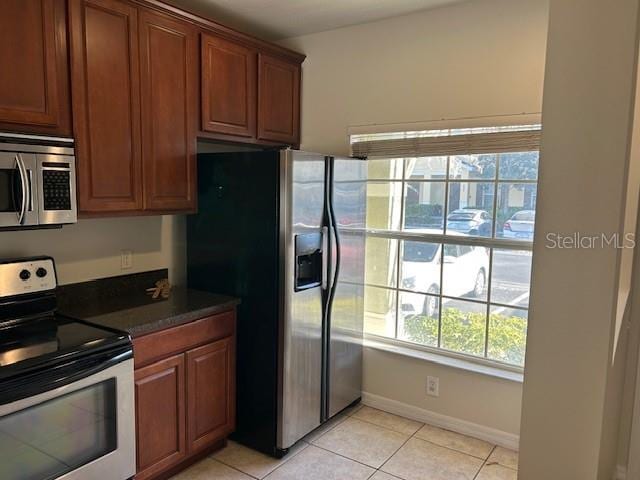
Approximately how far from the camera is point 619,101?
1487mm

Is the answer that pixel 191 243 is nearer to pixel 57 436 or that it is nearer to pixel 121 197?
pixel 121 197

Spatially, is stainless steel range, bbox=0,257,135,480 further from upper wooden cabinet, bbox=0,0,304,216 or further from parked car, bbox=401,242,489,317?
parked car, bbox=401,242,489,317

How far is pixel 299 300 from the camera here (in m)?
2.64

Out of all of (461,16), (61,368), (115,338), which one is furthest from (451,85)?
(61,368)

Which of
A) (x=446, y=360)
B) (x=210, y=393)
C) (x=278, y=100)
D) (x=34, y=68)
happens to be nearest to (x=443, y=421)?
(x=446, y=360)

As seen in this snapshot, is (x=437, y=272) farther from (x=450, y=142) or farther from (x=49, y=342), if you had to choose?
(x=49, y=342)

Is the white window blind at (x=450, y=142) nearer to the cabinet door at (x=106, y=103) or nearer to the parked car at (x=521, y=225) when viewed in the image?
the parked car at (x=521, y=225)

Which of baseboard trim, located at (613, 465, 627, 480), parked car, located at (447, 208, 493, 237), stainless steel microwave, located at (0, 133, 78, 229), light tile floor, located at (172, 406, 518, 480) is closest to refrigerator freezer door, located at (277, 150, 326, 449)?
light tile floor, located at (172, 406, 518, 480)

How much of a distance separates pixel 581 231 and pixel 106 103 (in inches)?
81.6

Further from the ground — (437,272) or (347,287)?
(437,272)

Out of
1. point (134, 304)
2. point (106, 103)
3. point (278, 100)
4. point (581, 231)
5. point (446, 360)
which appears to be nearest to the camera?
point (581, 231)

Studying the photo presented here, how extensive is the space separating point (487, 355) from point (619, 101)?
1824mm

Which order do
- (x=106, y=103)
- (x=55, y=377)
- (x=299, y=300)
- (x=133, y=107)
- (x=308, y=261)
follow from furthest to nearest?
(x=308, y=261) < (x=299, y=300) < (x=133, y=107) < (x=106, y=103) < (x=55, y=377)

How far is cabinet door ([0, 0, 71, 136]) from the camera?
185 cm
